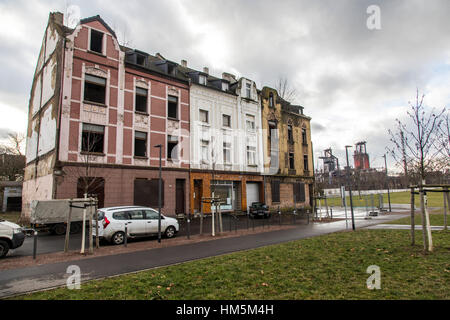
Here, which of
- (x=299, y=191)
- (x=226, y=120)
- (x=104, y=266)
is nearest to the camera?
(x=104, y=266)

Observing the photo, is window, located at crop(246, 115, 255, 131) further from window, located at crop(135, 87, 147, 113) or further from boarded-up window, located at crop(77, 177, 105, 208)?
boarded-up window, located at crop(77, 177, 105, 208)

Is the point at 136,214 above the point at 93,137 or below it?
below

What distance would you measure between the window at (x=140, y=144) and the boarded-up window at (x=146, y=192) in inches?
91.7

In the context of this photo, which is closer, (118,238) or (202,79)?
(118,238)

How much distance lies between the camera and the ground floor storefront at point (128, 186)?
63.4ft

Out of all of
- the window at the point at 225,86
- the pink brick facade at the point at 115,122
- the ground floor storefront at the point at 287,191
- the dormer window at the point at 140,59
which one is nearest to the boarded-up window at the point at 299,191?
the ground floor storefront at the point at 287,191

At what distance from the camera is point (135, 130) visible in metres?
23.3

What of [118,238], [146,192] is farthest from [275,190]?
[118,238]

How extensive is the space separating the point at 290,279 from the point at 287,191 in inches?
1169

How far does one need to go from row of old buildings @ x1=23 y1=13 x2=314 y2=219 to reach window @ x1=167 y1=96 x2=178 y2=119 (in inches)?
3.7

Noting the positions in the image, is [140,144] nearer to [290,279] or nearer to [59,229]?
[59,229]

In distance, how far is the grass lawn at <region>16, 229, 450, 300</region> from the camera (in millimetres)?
5238

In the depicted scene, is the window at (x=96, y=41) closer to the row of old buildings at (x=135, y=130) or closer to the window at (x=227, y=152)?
the row of old buildings at (x=135, y=130)
